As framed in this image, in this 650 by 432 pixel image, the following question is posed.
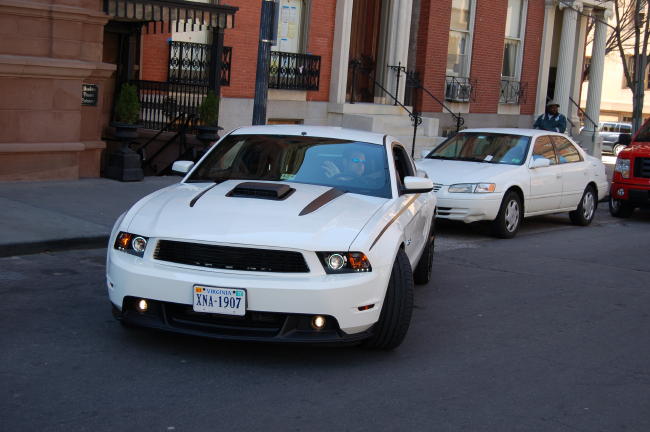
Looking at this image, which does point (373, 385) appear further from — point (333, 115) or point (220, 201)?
point (333, 115)

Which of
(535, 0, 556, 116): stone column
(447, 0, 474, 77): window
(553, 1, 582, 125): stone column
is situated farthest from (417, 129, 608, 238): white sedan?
(553, 1, 582, 125): stone column

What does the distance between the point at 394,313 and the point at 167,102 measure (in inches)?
438

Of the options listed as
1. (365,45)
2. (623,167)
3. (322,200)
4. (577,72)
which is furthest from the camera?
(577,72)

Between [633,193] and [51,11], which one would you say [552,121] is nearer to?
[633,193]

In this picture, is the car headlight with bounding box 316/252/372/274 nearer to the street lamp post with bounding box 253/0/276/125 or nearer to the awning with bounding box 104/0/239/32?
the street lamp post with bounding box 253/0/276/125

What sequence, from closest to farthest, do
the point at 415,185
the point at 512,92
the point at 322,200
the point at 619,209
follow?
the point at 322,200, the point at 415,185, the point at 619,209, the point at 512,92

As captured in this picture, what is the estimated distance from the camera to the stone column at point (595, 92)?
28422 mm

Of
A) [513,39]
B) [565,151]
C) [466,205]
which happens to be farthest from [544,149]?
[513,39]

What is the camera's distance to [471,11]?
80.0ft

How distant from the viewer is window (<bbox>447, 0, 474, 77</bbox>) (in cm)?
2400

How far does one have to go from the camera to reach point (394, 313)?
6.24 meters

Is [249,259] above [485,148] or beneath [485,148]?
beneath

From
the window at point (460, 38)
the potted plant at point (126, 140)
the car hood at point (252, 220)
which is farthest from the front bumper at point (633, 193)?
the car hood at point (252, 220)

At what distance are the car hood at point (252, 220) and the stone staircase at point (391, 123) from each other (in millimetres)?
13720
